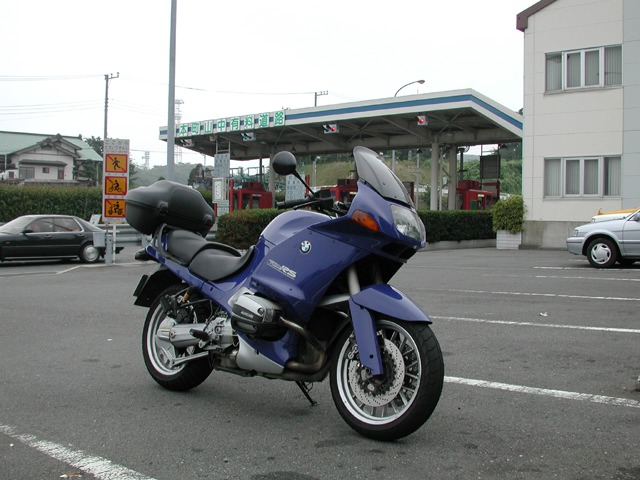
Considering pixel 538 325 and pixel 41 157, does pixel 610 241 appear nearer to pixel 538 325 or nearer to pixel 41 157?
pixel 538 325

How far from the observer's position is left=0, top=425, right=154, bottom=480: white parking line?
3.38 metres

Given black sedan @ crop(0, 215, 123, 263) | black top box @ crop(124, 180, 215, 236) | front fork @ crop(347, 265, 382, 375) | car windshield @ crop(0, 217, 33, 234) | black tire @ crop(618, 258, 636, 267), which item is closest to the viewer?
front fork @ crop(347, 265, 382, 375)

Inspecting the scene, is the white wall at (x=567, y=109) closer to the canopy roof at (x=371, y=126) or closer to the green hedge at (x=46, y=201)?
the canopy roof at (x=371, y=126)

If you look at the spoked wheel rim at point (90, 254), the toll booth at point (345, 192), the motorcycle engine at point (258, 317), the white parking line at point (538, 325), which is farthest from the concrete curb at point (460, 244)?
the motorcycle engine at point (258, 317)

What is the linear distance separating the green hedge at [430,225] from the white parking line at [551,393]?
14.1 metres

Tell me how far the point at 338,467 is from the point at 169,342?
1.95 meters

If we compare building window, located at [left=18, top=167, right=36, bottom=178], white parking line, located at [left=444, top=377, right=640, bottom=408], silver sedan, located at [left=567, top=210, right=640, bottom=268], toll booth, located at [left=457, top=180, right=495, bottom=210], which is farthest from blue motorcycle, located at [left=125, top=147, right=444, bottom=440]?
building window, located at [left=18, top=167, right=36, bottom=178]

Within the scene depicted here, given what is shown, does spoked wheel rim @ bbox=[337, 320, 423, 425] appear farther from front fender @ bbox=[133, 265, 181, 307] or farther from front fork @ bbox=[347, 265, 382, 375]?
front fender @ bbox=[133, 265, 181, 307]

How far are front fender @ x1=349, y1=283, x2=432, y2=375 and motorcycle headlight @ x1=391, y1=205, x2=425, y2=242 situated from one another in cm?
35

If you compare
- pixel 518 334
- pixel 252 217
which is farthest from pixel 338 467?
pixel 252 217

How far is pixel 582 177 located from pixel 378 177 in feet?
64.9

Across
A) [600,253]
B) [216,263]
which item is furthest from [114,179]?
[216,263]

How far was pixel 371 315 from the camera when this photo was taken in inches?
150

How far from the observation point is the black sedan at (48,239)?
17.6 metres
